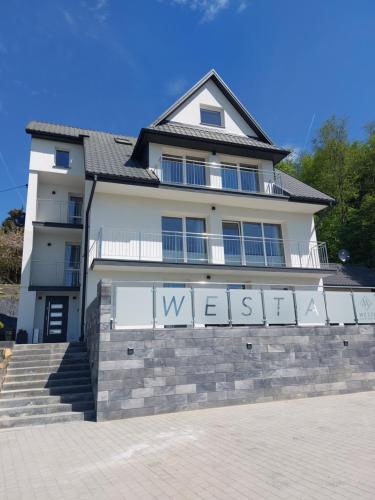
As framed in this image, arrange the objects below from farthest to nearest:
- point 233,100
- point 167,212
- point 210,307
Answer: point 233,100, point 167,212, point 210,307

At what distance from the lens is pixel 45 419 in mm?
7070

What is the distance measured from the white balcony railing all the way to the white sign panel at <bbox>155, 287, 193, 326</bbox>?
159 inches

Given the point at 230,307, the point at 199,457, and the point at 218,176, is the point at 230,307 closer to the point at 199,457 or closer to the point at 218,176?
the point at 199,457

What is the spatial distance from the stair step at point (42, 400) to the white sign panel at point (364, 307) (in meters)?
8.25

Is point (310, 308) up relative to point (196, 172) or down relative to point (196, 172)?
down

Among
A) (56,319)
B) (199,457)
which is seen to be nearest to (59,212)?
(56,319)

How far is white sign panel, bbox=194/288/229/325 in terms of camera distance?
8.95m

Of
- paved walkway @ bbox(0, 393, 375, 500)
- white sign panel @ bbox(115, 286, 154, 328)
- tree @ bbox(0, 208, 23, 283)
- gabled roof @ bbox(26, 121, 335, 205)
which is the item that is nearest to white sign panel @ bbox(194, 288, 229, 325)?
white sign panel @ bbox(115, 286, 154, 328)

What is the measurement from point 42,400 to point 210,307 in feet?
14.6

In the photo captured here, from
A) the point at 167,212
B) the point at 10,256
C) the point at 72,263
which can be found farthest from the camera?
the point at 10,256

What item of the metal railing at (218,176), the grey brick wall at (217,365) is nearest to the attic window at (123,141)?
the metal railing at (218,176)

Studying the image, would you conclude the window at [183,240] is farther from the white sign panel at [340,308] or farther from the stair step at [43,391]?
the stair step at [43,391]

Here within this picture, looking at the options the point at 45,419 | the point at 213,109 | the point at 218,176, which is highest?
the point at 213,109

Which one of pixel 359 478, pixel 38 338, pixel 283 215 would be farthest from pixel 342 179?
pixel 359 478
